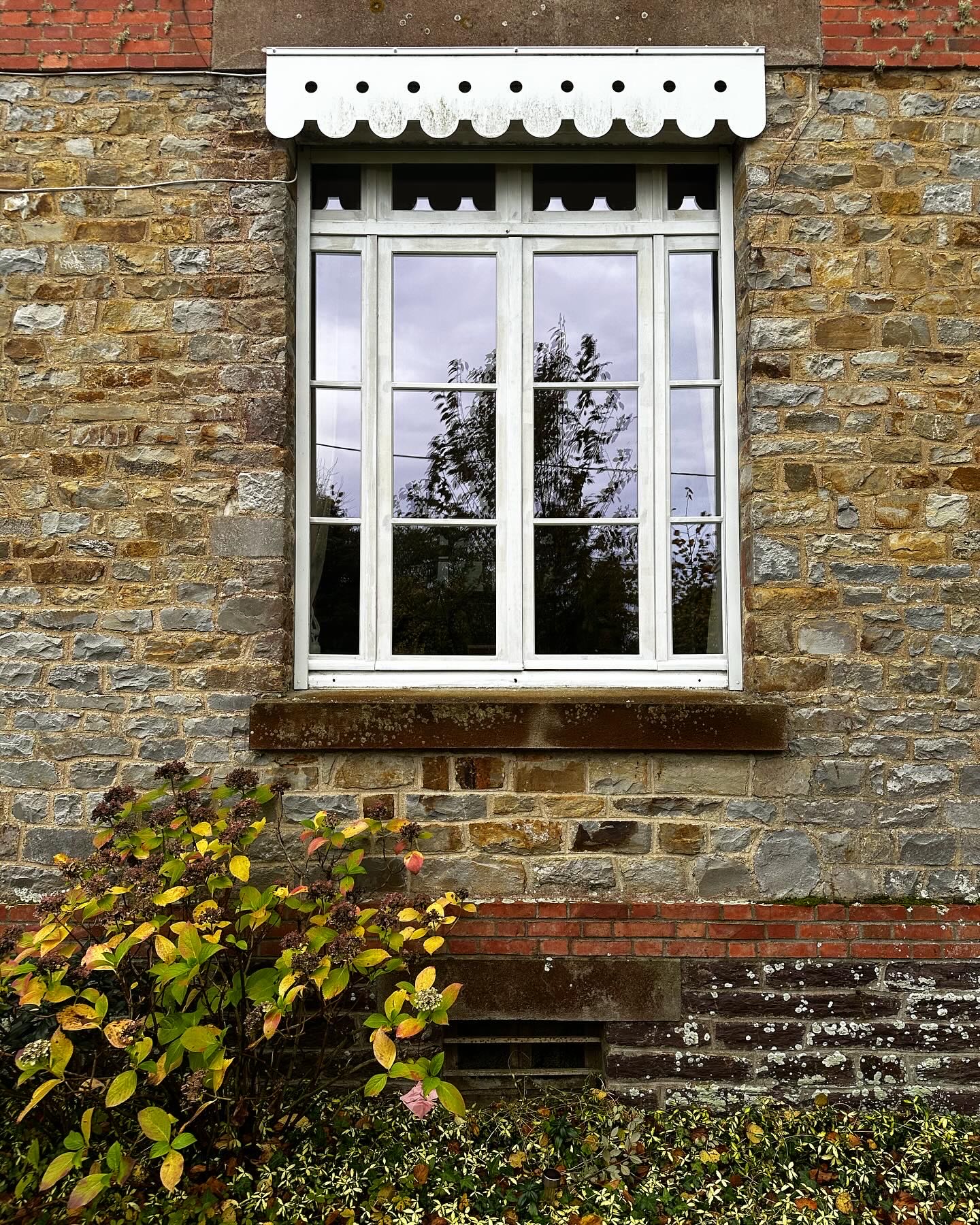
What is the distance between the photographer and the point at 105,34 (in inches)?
152

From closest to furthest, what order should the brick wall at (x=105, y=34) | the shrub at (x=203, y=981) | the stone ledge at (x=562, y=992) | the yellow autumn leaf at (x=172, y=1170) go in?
the yellow autumn leaf at (x=172, y=1170) → the shrub at (x=203, y=981) → the stone ledge at (x=562, y=992) → the brick wall at (x=105, y=34)

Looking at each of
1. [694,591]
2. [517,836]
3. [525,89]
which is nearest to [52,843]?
[517,836]

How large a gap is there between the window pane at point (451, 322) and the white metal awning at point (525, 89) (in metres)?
0.53

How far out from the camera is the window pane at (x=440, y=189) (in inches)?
160

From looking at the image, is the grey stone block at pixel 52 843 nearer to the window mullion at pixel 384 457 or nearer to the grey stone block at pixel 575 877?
the window mullion at pixel 384 457

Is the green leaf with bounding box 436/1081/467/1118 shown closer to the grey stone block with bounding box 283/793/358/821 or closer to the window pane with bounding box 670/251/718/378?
the grey stone block with bounding box 283/793/358/821

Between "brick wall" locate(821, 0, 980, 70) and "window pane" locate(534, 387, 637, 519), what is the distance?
1.66 metres

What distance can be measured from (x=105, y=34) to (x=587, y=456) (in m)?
2.69

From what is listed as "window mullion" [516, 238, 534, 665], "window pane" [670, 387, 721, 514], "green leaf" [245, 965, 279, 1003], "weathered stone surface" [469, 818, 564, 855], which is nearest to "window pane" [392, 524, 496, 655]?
"window mullion" [516, 238, 534, 665]

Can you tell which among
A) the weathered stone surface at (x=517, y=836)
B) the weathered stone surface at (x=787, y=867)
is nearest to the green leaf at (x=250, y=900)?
the weathered stone surface at (x=517, y=836)

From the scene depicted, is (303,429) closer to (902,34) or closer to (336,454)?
(336,454)

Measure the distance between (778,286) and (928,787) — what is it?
215 centimetres

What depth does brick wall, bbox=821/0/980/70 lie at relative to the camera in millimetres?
3826

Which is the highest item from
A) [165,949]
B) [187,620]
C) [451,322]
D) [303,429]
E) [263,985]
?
[451,322]
